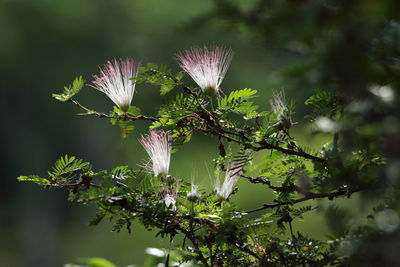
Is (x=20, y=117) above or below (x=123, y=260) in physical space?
above

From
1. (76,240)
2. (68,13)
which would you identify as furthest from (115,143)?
(68,13)

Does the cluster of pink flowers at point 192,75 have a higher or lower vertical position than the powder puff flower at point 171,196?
higher

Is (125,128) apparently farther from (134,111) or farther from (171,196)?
(171,196)

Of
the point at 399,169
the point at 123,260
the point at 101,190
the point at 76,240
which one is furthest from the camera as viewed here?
the point at 76,240

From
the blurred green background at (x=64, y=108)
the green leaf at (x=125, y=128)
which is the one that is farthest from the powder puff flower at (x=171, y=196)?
the blurred green background at (x=64, y=108)

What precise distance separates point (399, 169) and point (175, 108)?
430 millimetres

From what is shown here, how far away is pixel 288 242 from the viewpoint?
2.76ft

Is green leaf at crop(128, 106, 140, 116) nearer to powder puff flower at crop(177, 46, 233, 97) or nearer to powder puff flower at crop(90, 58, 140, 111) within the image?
powder puff flower at crop(90, 58, 140, 111)

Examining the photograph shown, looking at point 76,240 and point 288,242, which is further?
point 76,240

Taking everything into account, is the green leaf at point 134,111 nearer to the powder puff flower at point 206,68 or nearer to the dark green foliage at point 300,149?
the dark green foliage at point 300,149

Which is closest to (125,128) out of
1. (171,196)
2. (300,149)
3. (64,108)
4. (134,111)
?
(134,111)

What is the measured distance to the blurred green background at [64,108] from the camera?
6676 millimetres

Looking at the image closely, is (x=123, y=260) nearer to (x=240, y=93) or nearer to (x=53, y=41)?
(x=53, y=41)

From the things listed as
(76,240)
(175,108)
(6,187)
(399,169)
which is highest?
(6,187)
